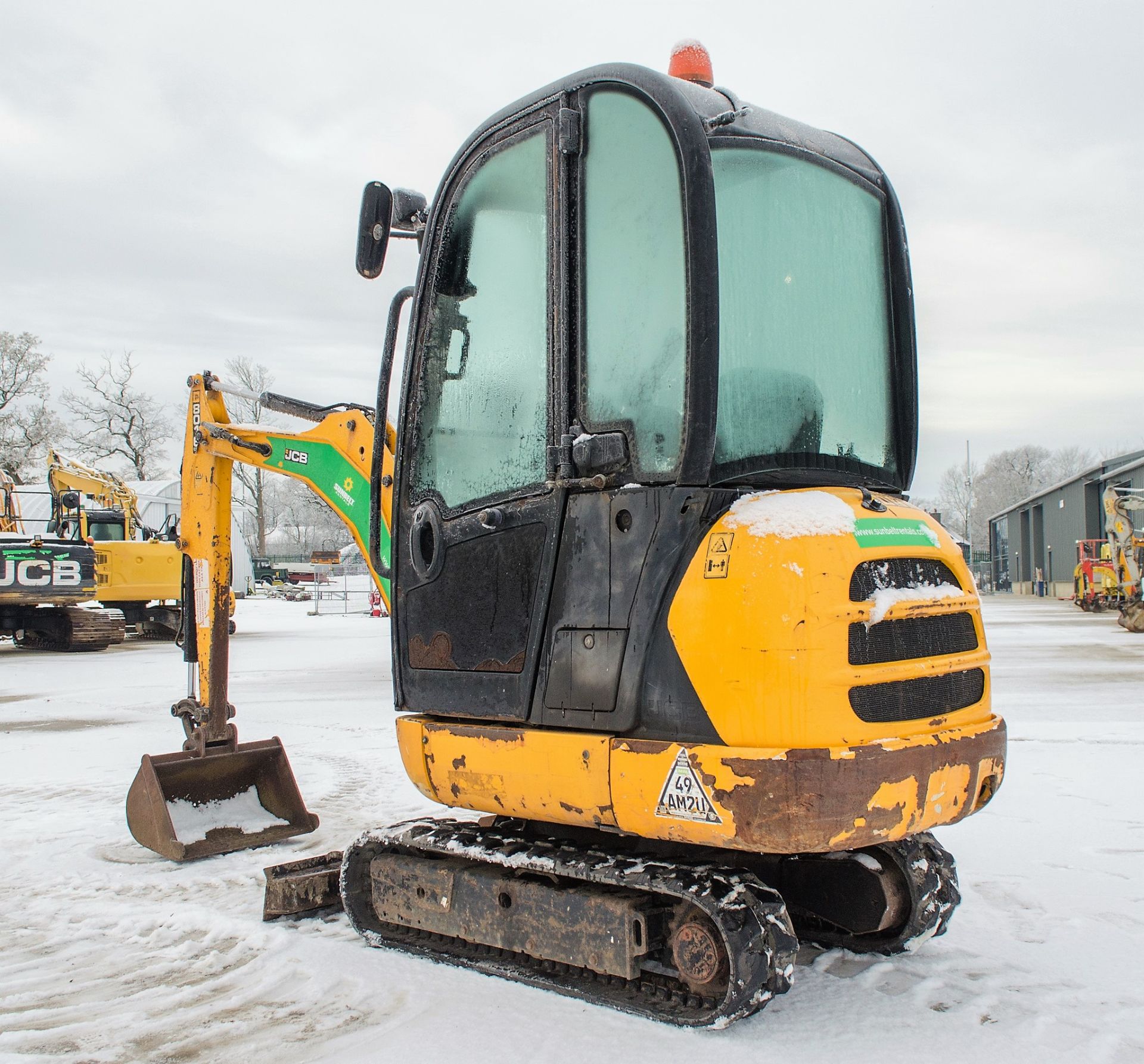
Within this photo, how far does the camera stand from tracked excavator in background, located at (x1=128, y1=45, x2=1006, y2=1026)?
2.74m

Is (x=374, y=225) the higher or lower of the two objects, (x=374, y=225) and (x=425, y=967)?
the higher

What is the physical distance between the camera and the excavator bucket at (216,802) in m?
4.93

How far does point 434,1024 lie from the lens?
9.93 feet

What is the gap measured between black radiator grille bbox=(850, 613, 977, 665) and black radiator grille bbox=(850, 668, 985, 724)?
0.22 feet

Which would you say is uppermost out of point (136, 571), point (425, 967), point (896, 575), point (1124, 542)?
point (1124, 542)

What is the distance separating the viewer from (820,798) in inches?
104

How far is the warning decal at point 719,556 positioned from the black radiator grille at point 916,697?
0.44 m

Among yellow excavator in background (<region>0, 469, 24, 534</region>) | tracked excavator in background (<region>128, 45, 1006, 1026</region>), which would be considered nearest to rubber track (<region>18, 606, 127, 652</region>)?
yellow excavator in background (<region>0, 469, 24, 534</region>)

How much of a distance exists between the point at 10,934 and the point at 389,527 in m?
2.01

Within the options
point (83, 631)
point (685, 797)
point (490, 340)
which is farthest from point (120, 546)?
point (685, 797)

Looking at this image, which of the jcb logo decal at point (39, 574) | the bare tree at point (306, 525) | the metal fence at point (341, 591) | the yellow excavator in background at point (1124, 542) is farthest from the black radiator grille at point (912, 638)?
the bare tree at point (306, 525)

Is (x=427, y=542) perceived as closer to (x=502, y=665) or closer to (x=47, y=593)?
(x=502, y=665)

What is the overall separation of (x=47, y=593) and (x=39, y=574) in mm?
320

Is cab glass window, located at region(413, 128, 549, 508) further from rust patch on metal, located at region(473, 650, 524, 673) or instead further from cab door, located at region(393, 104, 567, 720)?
rust patch on metal, located at region(473, 650, 524, 673)
